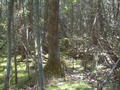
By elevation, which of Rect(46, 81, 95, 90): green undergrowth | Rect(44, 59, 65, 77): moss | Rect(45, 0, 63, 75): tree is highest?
Rect(45, 0, 63, 75): tree

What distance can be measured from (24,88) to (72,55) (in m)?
5.56

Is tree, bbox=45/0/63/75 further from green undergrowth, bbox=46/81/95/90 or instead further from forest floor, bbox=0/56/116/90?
green undergrowth, bbox=46/81/95/90

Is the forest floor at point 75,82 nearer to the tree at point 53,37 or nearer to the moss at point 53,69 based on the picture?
the moss at point 53,69

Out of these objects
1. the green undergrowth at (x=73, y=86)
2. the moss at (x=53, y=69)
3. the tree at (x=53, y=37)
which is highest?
the tree at (x=53, y=37)

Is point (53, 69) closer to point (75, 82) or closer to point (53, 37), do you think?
point (75, 82)

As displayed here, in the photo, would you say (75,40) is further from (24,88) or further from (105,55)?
(24,88)

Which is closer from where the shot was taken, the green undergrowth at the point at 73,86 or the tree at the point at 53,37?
the green undergrowth at the point at 73,86

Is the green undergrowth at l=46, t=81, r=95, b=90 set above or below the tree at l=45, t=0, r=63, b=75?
below

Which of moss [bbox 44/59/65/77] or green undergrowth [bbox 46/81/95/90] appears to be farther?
moss [bbox 44/59/65/77]

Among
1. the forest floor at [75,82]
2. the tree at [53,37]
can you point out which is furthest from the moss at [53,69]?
the forest floor at [75,82]

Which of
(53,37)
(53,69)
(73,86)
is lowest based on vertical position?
(73,86)

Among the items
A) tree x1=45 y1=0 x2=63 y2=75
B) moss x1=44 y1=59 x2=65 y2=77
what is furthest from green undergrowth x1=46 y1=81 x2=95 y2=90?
tree x1=45 y1=0 x2=63 y2=75

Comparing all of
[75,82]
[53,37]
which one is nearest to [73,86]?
[75,82]

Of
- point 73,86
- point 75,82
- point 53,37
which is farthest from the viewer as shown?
point 53,37
